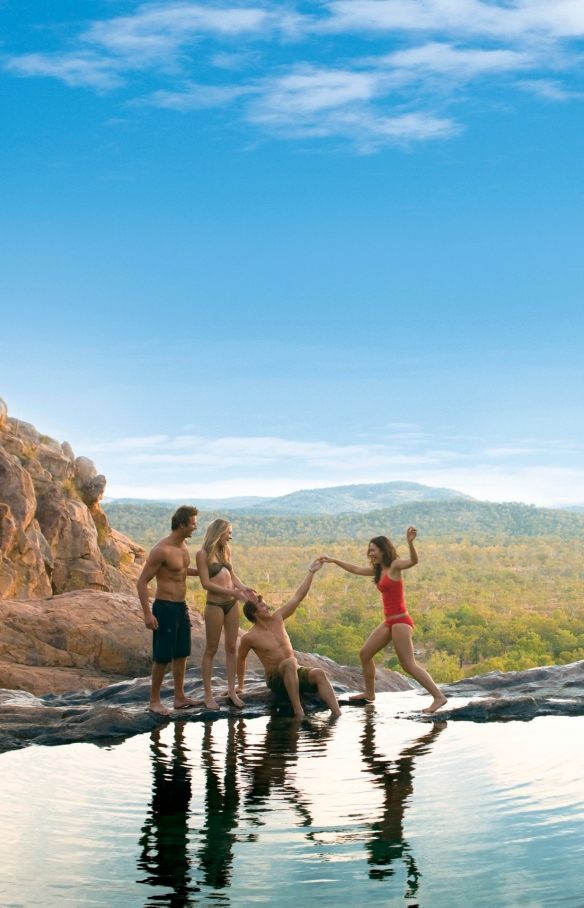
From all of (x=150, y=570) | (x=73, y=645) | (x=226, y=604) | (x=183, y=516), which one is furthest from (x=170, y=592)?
(x=73, y=645)

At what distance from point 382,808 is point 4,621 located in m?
9.69

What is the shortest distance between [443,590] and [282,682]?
10242cm

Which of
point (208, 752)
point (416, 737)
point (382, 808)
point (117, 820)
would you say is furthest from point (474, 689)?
point (117, 820)

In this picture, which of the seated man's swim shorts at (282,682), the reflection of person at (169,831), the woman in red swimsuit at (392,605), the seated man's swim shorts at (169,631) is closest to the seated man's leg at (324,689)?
the seated man's swim shorts at (282,682)

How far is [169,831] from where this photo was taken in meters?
6.21

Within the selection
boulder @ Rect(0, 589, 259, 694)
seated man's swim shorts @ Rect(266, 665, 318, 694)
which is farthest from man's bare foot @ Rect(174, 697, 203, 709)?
boulder @ Rect(0, 589, 259, 694)

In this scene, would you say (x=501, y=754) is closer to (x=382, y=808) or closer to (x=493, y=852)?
(x=382, y=808)

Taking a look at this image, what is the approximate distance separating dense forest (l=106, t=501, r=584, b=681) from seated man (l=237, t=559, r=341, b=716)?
4484 cm

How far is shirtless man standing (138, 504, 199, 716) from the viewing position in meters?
9.91

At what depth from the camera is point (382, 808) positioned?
663 cm

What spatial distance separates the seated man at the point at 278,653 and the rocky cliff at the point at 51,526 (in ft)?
43.9

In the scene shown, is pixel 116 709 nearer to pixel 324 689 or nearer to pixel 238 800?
pixel 324 689

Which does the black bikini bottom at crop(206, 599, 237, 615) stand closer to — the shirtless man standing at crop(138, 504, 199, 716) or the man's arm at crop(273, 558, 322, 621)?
the shirtless man standing at crop(138, 504, 199, 716)

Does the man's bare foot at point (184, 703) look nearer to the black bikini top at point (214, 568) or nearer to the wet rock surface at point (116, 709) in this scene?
the wet rock surface at point (116, 709)
